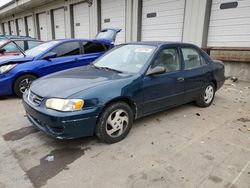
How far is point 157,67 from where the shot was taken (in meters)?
3.33

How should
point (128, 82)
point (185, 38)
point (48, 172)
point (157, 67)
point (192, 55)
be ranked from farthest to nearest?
point (185, 38) < point (192, 55) < point (157, 67) < point (128, 82) < point (48, 172)

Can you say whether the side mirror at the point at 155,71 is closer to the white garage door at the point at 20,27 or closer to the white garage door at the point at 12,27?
the white garage door at the point at 20,27

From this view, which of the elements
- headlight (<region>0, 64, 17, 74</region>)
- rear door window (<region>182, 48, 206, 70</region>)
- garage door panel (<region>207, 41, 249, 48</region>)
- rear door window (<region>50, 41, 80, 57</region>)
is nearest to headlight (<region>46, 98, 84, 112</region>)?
rear door window (<region>182, 48, 206, 70</region>)

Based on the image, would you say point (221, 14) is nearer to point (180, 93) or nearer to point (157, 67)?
point (180, 93)

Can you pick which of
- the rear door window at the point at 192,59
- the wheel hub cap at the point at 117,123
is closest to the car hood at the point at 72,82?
the wheel hub cap at the point at 117,123

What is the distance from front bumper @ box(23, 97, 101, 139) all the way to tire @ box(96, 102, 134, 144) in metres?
0.12

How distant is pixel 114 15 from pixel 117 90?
949cm

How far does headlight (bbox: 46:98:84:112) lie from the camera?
8.63 feet

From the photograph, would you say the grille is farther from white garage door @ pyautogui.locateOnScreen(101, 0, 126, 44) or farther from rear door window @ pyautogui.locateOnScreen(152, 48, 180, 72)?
white garage door @ pyautogui.locateOnScreen(101, 0, 126, 44)

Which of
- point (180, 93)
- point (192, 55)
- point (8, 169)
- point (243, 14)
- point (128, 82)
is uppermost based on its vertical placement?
point (243, 14)

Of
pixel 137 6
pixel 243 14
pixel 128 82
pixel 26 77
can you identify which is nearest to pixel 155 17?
pixel 137 6

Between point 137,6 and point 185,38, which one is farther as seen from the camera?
point 137,6

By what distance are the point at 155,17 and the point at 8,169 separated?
8.67 meters

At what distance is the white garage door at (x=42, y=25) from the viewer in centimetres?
1842
